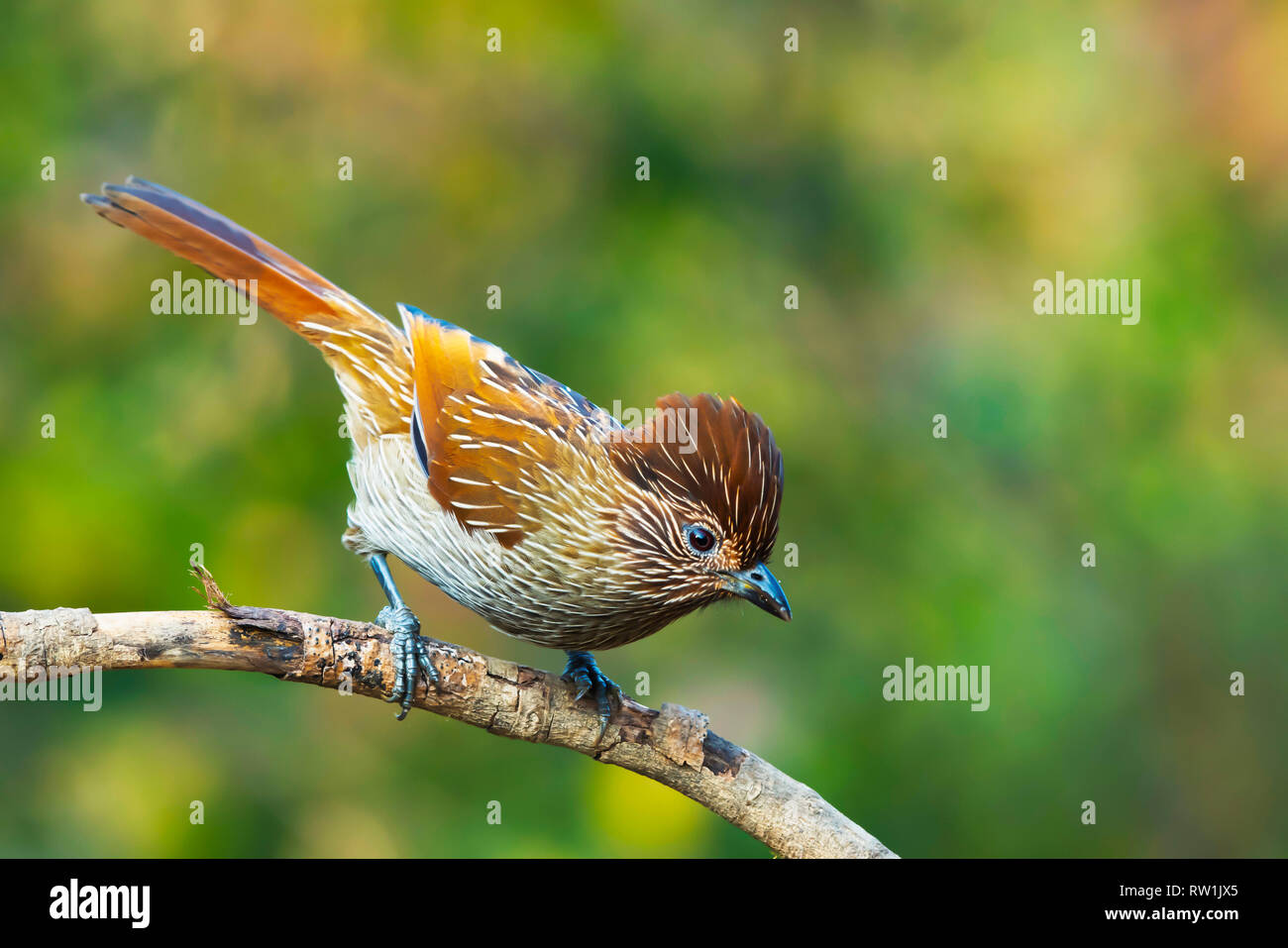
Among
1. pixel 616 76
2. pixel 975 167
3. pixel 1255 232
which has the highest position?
pixel 616 76

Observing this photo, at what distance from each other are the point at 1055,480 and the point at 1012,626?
886 millimetres

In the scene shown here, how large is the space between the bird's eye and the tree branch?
479 millimetres

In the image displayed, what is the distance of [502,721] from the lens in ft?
11.1

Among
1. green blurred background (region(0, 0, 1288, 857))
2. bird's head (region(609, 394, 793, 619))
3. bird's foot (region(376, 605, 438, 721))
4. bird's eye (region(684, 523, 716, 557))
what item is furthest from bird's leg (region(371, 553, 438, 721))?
green blurred background (region(0, 0, 1288, 857))

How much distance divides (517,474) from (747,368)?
2.23 m

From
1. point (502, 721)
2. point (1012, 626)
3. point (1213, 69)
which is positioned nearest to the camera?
point (502, 721)

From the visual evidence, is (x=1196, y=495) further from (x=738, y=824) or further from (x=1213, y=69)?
(x=738, y=824)

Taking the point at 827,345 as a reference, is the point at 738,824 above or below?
below

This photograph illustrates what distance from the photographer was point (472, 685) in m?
3.35

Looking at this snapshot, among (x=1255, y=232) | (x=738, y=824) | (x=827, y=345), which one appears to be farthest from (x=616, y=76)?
(x=738, y=824)

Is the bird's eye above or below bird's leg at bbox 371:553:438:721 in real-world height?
above

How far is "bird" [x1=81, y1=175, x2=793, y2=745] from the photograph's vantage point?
11.2 feet

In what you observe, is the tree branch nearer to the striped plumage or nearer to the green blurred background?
the striped plumage

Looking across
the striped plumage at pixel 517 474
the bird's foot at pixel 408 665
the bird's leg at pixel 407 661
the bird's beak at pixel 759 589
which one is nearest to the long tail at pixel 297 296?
the striped plumage at pixel 517 474
